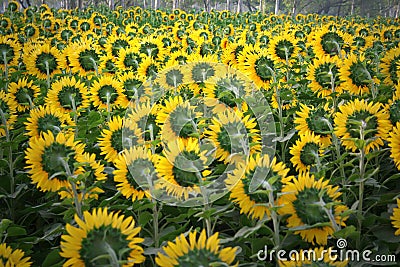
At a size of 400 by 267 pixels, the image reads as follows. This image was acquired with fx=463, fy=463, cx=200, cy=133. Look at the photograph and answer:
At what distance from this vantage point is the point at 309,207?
1485 millimetres

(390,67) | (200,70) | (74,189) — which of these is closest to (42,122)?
(74,189)

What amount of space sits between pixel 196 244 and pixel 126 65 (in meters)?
2.61

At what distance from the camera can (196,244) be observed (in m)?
1.12

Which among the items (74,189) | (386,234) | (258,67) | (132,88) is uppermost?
(258,67)

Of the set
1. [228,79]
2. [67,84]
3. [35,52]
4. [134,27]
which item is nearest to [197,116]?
[228,79]

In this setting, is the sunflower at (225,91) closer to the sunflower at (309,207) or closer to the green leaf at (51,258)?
the sunflower at (309,207)

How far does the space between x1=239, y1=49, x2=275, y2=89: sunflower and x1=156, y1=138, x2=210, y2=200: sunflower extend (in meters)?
1.30

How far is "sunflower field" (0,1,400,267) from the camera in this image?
145 centimetres

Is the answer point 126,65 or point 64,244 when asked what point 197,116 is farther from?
point 126,65

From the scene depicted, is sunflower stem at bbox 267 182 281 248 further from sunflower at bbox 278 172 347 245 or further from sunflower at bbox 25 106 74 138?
sunflower at bbox 25 106 74 138

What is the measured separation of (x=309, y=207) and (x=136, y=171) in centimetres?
67

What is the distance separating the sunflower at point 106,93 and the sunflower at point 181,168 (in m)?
1.22

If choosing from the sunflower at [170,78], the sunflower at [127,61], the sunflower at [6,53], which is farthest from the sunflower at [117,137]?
the sunflower at [6,53]

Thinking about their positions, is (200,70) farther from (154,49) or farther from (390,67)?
(390,67)
